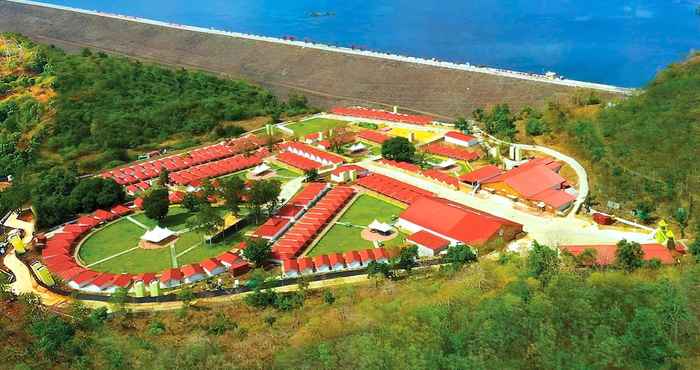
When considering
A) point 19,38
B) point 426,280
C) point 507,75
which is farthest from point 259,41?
point 426,280

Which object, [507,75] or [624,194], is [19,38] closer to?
[507,75]

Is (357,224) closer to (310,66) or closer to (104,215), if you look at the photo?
(104,215)

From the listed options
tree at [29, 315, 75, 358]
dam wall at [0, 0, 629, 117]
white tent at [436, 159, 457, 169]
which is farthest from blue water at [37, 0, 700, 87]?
tree at [29, 315, 75, 358]

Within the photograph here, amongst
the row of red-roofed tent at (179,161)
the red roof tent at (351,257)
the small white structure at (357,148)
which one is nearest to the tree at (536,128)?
the small white structure at (357,148)

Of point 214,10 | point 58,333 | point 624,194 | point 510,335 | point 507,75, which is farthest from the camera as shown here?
point 214,10

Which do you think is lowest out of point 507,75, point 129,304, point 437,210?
point 129,304

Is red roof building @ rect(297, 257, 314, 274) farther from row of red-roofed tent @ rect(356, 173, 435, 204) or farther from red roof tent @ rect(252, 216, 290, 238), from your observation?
row of red-roofed tent @ rect(356, 173, 435, 204)
